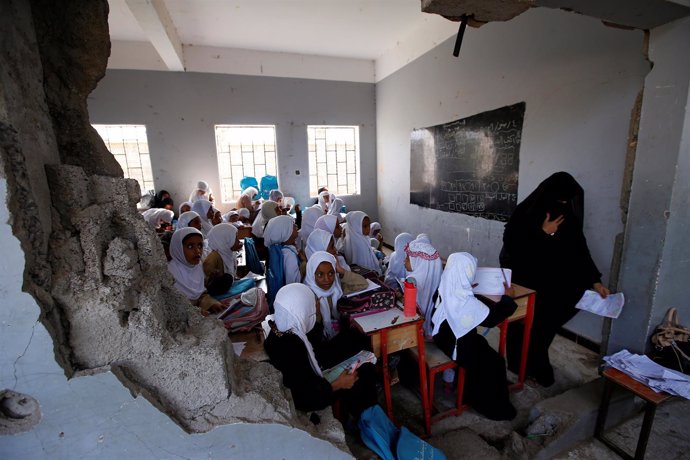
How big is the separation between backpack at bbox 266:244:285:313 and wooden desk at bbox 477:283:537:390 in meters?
1.74

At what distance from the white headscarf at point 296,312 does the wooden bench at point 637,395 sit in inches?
70.1

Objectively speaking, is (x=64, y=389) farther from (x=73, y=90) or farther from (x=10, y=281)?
(x=73, y=90)

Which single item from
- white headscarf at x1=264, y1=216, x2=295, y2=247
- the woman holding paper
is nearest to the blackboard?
the woman holding paper

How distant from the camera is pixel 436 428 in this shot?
211 centimetres

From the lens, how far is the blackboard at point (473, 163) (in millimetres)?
3674

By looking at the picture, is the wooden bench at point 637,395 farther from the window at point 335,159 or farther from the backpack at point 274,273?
the window at point 335,159

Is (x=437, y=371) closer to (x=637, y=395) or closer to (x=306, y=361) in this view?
(x=306, y=361)

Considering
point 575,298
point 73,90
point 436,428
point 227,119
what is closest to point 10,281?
point 73,90

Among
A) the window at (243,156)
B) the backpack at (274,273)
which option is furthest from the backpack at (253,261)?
the window at (243,156)

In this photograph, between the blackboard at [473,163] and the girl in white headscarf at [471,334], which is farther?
the blackboard at [473,163]

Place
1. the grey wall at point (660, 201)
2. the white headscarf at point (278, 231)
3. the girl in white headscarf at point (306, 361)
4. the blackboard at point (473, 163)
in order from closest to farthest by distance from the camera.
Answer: the girl in white headscarf at point (306, 361), the grey wall at point (660, 201), the white headscarf at point (278, 231), the blackboard at point (473, 163)

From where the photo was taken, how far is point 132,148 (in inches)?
250

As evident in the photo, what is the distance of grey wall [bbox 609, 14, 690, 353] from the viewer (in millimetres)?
1830

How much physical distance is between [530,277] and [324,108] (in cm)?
572
